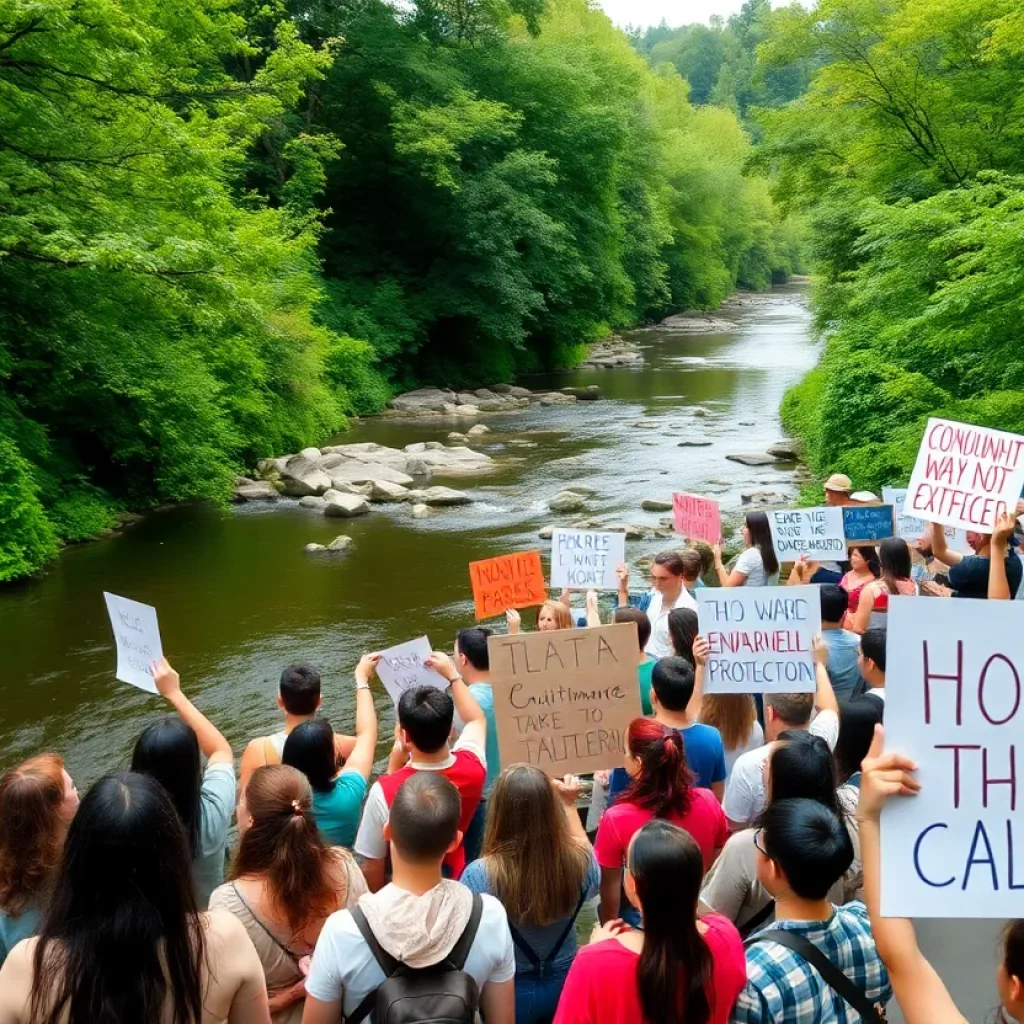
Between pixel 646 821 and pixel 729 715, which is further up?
pixel 646 821

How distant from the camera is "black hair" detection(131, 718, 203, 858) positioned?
3.50 meters

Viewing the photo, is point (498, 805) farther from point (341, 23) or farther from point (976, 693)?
point (341, 23)

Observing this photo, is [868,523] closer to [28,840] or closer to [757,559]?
[757,559]

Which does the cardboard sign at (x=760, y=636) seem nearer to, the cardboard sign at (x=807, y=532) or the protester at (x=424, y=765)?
the protester at (x=424, y=765)

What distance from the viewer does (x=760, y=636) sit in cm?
487

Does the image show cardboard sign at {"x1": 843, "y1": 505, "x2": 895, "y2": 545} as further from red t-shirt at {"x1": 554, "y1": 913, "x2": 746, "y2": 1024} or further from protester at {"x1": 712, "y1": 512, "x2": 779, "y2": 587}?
red t-shirt at {"x1": 554, "y1": 913, "x2": 746, "y2": 1024}

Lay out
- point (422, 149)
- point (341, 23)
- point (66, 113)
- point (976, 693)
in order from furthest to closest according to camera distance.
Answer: point (341, 23) → point (422, 149) → point (66, 113) → point (976, 693)

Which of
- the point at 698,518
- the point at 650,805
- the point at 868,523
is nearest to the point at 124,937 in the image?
the point at 650,805

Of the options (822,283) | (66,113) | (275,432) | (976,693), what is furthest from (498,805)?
(822,283)

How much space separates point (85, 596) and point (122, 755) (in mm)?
4817

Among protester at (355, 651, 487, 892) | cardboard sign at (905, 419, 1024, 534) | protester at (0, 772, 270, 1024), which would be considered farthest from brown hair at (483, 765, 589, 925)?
cardboard sign at (905, 419, 1024, 534)

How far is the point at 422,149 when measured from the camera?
30734 millimetres

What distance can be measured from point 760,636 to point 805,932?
226 cm

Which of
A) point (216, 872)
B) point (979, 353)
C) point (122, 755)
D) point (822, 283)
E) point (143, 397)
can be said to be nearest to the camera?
point (216, 872)
